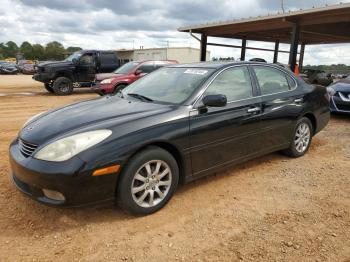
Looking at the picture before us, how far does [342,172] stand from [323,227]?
1.79 metres

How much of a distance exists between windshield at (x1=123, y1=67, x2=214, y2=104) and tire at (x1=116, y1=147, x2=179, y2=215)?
0.77m

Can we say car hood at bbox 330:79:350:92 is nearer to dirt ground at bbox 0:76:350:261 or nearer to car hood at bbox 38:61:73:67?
dirt ground at bbox 0:76:350:261

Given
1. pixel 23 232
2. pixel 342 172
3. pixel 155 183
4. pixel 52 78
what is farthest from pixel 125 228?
pixel 52 78

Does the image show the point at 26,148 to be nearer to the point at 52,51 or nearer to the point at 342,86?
the point at 342,86

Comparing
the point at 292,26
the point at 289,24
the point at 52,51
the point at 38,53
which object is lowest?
the point at 38,53

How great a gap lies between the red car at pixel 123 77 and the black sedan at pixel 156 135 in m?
7.76

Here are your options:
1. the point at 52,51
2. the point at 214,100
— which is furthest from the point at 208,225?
the point at 52,51

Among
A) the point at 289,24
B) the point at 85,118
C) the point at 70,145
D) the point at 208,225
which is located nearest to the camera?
the point at 70,145

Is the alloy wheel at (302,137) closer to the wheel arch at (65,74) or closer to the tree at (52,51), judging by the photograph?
the wheel arch at (65,74)

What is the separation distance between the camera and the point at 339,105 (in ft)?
28.1

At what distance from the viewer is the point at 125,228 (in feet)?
10.4

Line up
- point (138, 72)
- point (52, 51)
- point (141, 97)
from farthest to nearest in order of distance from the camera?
point (52, 51)
point (138, 72)
point (141, 97)

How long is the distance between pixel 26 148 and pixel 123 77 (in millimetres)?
9573

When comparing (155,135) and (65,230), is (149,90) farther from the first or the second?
(65,230)
